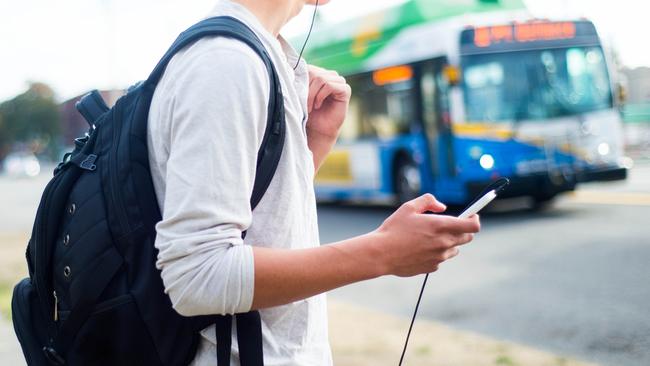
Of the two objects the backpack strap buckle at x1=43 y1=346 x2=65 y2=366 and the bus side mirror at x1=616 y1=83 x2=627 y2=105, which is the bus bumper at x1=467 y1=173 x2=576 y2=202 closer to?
the bus side mirror at x1=616 y1=83 x2=627 y2=105

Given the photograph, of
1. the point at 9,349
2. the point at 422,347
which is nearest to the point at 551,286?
the point at 422,347

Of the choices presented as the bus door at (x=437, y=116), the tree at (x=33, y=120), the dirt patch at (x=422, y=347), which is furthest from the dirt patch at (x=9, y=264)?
the tree at (x=33, y=120)

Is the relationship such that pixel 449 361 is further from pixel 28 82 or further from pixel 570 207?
pixel 28 82

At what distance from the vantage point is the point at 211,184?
109 cm

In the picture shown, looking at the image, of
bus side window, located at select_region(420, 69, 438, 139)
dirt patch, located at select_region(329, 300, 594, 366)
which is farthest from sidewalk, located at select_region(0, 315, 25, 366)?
bus side window, located at select_region(420, 69, 438, 139)

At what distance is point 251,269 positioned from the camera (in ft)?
3.68

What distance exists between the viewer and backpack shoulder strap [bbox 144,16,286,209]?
3.85 ft

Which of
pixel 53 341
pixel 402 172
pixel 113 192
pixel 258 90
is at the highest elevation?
pixel 258 90

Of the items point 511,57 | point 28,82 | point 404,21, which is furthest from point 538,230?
point 28,82

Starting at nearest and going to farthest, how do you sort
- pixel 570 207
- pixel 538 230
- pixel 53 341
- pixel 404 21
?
pixel 53 341
pixel 538 230
pixel 570 207
pixel 404 21

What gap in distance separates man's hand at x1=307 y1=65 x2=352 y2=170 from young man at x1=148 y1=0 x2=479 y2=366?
1.16 feet

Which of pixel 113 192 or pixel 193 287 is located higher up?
pixel 113 192

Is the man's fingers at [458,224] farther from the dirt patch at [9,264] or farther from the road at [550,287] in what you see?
the dirt patch at [9,264]

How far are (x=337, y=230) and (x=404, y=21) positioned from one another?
3.63m
